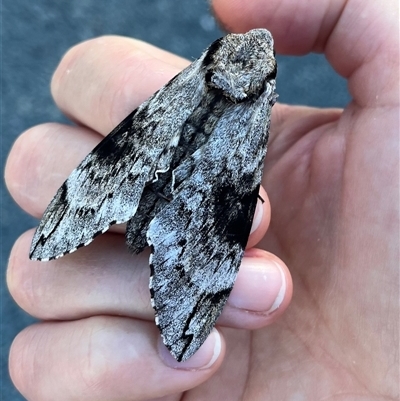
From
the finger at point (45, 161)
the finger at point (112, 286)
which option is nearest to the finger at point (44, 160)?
the finger at point (45, 161)

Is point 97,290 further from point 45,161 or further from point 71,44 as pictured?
point 71,44

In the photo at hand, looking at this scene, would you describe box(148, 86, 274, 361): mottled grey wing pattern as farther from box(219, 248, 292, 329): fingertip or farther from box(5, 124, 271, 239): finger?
box(5, 124, 271, 239): finger

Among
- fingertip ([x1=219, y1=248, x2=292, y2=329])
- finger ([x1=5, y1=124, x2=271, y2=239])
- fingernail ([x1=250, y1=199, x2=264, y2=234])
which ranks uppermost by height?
finger ([x1=5, y1=124, x2=271, y2=239])

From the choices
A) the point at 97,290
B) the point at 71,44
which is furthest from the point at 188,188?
the point at 71,44

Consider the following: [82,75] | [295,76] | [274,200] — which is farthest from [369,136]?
[295,76]

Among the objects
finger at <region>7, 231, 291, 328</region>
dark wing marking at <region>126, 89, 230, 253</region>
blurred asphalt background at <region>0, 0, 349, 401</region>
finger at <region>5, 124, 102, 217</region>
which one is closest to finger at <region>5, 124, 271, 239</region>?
finger at <region>5, 124, 102, 217</region>

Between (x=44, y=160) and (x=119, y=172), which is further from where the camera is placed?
(x=44, y=160)

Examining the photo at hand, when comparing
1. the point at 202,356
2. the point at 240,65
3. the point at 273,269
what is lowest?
the point at 202,356
